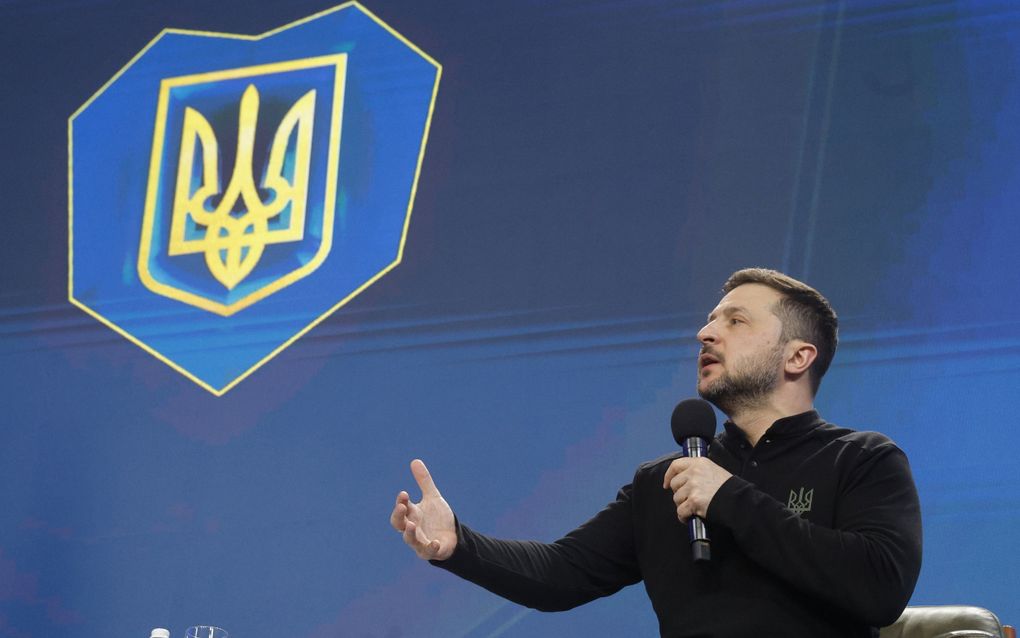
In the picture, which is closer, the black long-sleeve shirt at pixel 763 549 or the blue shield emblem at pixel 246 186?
the black long-sleeve shirt at pixel 763 549

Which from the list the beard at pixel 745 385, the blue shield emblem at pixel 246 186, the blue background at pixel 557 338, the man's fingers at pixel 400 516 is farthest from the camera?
the blue shield emblem at pixel 246 186

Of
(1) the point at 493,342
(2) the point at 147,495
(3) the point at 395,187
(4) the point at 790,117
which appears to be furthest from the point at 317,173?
(4) the point at 790,117

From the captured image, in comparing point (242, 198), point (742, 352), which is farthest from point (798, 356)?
point (242, 198)

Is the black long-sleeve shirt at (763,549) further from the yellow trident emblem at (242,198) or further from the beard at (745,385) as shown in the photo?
the yellow trident emblem at (242,198)

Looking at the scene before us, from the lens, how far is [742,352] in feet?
6.50

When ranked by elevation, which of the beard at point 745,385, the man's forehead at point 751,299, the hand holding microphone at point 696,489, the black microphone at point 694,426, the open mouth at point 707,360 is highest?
the man's forehead at point 751,299

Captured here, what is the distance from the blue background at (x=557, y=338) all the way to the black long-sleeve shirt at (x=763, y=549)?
90 cm

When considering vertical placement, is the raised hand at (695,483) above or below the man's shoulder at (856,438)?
below

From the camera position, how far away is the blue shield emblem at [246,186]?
333cm

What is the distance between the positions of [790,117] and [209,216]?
166 centimetres

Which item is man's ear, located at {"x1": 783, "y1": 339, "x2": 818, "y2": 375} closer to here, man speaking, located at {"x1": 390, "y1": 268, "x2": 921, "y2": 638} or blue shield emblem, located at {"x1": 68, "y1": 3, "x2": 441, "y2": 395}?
man speaking, located at {"x1": 390, "y1": 268, "x2": 921, "y2": 638}

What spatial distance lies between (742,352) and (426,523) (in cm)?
60

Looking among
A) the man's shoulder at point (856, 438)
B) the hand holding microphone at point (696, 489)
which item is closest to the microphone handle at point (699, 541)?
the hand holding microphone at point (696, 489)

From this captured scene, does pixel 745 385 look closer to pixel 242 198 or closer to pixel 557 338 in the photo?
pixel 557 338
